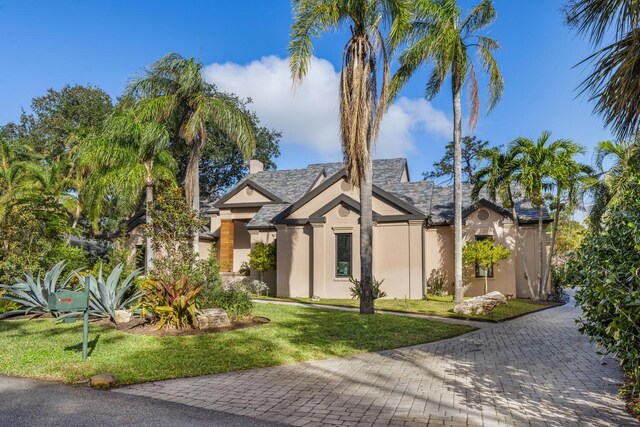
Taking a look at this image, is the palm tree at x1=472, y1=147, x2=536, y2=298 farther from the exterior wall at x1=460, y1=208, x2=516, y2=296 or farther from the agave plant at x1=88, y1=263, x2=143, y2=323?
the agave plant at x1=88, y1=263, x2=143, y2=323

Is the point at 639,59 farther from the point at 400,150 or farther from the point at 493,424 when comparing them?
the point at 400,150

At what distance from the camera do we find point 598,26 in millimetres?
4695

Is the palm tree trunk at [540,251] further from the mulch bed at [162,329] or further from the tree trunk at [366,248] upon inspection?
the mulch bed at [162,329]

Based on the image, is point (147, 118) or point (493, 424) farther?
point (147, 118)

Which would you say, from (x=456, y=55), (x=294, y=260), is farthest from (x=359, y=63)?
(x=294, y=260)

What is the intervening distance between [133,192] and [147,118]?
3.23 meters

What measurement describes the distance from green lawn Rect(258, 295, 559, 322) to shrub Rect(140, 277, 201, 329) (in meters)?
7.59

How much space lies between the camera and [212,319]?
10.6 metres

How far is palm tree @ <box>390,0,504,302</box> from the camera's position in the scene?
16188 mm

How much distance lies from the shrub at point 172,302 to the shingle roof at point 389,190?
11.0 metres

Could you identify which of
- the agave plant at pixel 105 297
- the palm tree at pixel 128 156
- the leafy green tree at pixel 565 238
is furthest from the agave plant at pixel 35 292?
the leafy green tree at pixel 565 238

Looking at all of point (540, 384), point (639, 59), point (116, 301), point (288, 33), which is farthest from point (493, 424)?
point (288, 33)

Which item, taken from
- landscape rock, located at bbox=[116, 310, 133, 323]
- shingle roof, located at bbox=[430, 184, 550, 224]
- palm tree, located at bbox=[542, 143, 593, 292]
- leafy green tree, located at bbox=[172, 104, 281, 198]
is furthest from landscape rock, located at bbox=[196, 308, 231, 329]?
leafy green tree, located at bbox=[172, 104, 281, 198]

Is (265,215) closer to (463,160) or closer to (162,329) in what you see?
(162,329)
